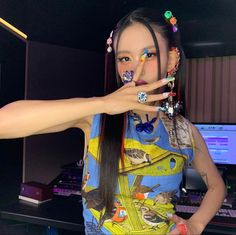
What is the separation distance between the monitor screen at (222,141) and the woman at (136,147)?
1213 millimetres

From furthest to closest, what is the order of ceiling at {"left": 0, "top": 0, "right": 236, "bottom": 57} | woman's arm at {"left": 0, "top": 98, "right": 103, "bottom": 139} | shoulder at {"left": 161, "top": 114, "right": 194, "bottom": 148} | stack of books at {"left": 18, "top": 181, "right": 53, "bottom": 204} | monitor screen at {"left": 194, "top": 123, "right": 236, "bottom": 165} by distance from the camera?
monitor screen at {"left": 194, "top": 123, "right": 236, "bottom": 165} < ceiling at {"left": 0, "top": 0, "right": 236, "bottom": 57} < stack of books at {"left": 18, "top": 181, "right": 53, "bottom": 204} < shoulder at {"left": 161, "top": 114, "right": 194, "bottom": 148} < woman's arm at {"left": 0, "top": 98, "right": 103, "bottom": 139}

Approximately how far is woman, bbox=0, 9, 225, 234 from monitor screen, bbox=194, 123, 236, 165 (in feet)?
3.98

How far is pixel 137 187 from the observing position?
982mm

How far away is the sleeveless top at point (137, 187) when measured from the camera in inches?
38.9

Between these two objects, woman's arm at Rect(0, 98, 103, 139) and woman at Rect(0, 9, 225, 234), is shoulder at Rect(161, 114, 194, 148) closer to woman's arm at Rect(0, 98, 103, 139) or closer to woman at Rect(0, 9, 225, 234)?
woman at Rect(0, 9, 225, 234)

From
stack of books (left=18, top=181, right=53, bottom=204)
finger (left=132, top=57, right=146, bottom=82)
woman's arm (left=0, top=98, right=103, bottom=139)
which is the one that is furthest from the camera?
stack of books (left=18, top=181, right=53, bottom=204)

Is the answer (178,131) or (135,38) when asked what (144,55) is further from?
(178,131)

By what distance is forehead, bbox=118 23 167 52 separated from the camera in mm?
1034

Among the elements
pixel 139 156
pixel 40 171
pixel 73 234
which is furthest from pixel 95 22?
pixel 139 156

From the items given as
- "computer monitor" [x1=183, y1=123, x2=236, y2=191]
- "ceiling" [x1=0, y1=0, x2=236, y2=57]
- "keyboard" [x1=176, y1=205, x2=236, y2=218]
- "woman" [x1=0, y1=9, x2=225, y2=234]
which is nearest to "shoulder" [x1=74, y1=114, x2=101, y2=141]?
"woman" [x1=0, y1=9, x2=225, y2=234]

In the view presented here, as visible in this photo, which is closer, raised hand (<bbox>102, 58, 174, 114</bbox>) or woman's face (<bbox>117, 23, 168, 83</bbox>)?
raised hand (<bbox>102, 58, 174, 114</bbox>)

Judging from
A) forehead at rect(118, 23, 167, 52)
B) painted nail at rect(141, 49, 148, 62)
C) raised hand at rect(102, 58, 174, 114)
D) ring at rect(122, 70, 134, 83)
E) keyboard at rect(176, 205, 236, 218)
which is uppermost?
forehead at rect(118, 23, 167, 52)

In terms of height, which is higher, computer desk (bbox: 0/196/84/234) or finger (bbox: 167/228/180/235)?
finger (bbox: 167/228/180/235)

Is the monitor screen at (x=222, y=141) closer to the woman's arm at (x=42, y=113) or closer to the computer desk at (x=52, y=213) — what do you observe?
the computer desk at (x=52, y=213)
